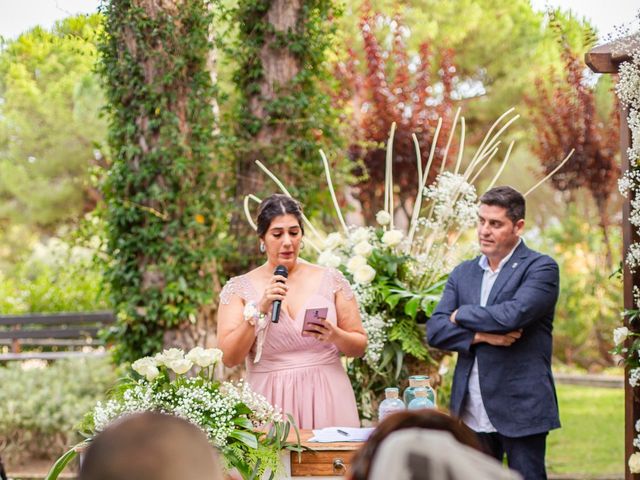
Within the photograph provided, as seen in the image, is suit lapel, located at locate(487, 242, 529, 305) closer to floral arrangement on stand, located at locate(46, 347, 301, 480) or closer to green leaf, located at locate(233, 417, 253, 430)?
floral arrangement on stand, located at locate(46, 347, 301, 480)

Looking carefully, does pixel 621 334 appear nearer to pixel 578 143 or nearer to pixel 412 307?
pixel 412 307

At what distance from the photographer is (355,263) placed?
4488 millimetres

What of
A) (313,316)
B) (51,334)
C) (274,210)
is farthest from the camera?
(51,334)

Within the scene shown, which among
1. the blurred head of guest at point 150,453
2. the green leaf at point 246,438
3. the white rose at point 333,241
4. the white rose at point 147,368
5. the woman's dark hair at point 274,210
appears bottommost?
the green leaf at point 246,438

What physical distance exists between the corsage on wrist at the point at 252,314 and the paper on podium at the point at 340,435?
21.1 inches

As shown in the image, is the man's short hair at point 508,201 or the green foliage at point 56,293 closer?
the man's short hair at point 508,201

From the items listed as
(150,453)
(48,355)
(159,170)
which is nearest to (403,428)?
(150,453)

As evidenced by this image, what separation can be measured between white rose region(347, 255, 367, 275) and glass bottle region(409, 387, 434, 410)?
0.99m

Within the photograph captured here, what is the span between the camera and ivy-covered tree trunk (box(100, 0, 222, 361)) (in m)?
6.17

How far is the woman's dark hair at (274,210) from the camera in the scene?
3.78 metres

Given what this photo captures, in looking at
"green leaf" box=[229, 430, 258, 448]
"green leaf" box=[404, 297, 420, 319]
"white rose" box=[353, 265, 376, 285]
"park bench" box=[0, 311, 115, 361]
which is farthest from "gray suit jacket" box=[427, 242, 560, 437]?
"park bench" box=[0, 311, 115, 361]

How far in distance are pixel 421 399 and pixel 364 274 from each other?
105 cm

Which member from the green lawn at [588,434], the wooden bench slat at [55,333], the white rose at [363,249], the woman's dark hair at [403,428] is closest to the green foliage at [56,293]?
the wooden bench slat at [55,333]

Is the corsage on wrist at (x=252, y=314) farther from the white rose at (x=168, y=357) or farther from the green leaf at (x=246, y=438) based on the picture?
the green leaf at (x=246, y=438)
